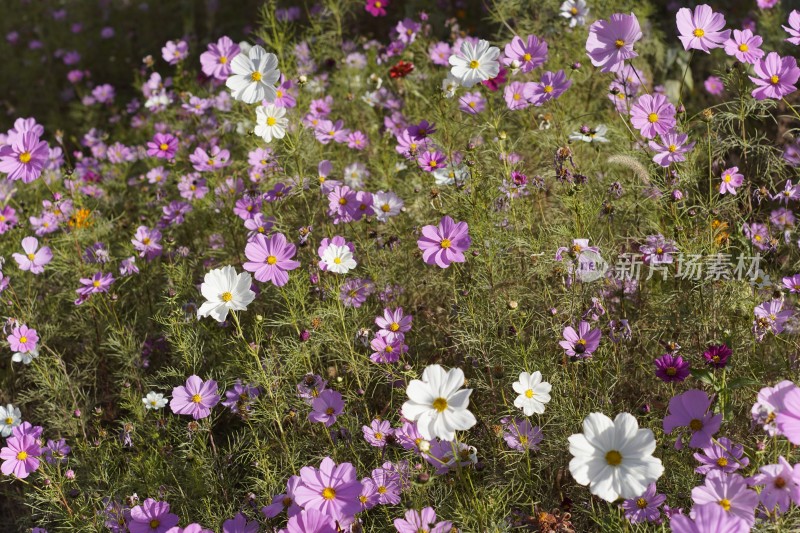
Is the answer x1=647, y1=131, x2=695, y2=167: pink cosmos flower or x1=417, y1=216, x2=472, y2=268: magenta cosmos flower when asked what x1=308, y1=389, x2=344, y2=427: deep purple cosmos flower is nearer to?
x1=417, y1=216, x2=472, y2=268: magenta cosmos flower

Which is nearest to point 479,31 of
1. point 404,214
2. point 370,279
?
point 404,214

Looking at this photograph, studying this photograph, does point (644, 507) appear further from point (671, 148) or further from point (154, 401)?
point (154, 401)

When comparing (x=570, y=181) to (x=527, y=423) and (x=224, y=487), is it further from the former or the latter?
(x=224, y=487)

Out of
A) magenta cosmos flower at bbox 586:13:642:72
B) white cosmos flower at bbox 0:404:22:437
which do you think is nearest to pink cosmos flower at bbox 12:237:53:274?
white cosmos flower at bbox 0:404:22:437

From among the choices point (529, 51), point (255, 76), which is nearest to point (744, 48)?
point (529, 51)

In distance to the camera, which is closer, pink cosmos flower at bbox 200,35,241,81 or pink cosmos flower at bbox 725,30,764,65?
pink cosmos flower at bbox 725,30,764,65

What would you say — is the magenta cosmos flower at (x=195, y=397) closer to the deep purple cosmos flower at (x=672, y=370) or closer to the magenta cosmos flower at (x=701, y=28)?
the deep purple cosmos flower at (x=672, y=370)

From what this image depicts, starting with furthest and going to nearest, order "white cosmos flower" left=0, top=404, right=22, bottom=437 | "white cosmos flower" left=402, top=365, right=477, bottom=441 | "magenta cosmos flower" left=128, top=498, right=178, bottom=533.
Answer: "white cosmos flower" left=0, top=404, right=22, bottom=437
"magenta cosmos flower" left=128, top=498, right=178, bottom=533
"white cosmos flower" left=402, top=365, right=477, bottom=441

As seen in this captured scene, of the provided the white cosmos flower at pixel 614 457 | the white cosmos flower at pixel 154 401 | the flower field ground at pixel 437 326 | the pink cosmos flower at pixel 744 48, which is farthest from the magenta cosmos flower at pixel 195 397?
the pink cosmos flower at pixel 744 48
